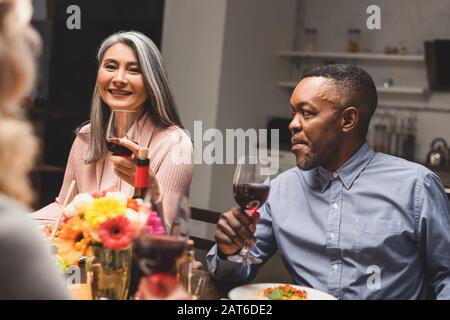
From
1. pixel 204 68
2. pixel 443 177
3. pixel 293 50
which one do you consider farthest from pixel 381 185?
pixel 293 50

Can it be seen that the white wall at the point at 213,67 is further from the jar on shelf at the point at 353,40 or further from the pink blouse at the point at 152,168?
the pink blouse at the point at 152,168

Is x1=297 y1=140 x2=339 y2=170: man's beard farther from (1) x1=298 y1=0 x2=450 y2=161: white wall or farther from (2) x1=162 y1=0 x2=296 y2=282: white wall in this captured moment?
(1) x1=298 y1=0 x2=450 y2=161: white wall

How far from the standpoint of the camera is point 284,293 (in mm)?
1358

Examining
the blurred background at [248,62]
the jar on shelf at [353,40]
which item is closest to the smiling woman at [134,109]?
the blurred background at [248,62]

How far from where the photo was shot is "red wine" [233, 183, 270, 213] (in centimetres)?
144

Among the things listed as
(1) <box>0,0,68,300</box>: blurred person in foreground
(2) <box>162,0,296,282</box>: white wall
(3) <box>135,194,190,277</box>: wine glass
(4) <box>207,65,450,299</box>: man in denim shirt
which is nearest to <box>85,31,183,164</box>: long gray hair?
(4) <box>207,65,450,299</box>: man in denim shirt

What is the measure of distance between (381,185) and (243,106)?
12.9 feet

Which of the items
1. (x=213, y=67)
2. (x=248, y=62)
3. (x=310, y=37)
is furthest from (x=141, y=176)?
(x=310, y=37)

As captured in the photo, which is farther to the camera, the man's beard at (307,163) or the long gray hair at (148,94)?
the long gray hair at (148,94)

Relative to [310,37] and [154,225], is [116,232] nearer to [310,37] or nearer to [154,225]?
[154,225]

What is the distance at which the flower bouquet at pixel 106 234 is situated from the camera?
3.94ft

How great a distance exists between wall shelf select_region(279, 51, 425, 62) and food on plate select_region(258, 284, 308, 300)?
4619 mm
